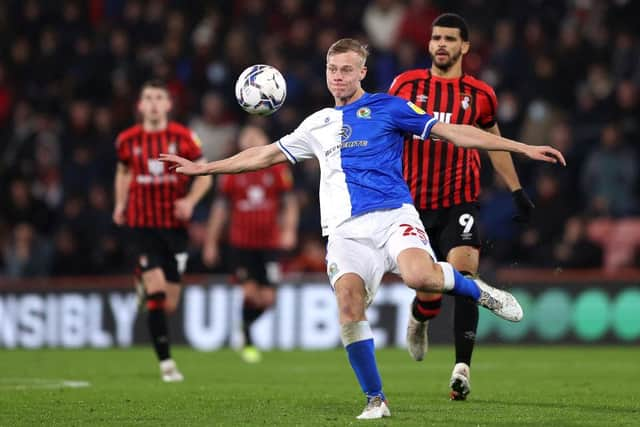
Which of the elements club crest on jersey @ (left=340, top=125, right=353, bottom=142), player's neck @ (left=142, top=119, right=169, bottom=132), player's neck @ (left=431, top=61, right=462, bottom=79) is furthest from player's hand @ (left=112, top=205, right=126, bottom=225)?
club crest on jersey @ (left=340, top=125, right=353, bottom=142)

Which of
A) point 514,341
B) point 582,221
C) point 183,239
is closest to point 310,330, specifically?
point 514,341

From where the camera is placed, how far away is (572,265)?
1503 cm

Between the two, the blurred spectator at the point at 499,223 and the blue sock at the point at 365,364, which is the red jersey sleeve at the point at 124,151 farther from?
the blurred spectator at the point at 499,223

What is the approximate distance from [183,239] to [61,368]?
2029 millimetres

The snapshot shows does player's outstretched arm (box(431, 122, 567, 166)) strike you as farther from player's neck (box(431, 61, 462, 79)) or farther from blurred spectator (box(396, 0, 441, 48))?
blurred spectator (box(396, 0, 441, 48))

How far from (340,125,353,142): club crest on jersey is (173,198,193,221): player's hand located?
3.76 meters

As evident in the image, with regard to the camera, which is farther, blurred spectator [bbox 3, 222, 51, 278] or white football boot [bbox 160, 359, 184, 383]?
blurred spectator [bbox 3, 222, 51, 278]

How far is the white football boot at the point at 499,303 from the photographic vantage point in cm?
728

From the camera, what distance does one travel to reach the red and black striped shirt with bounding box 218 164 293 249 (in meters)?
13.9

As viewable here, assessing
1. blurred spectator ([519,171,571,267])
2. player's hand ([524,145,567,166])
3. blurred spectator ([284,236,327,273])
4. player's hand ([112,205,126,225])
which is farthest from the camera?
blurred spectator ([284,236,327,273])

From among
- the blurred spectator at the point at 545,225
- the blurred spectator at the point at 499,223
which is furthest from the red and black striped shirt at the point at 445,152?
the blurred spectator at the point at 499,223

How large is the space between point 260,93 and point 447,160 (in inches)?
61.7

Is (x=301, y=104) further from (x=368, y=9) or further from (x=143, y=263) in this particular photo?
(x=143, y=263)

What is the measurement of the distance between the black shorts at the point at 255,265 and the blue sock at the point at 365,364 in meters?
7.18
